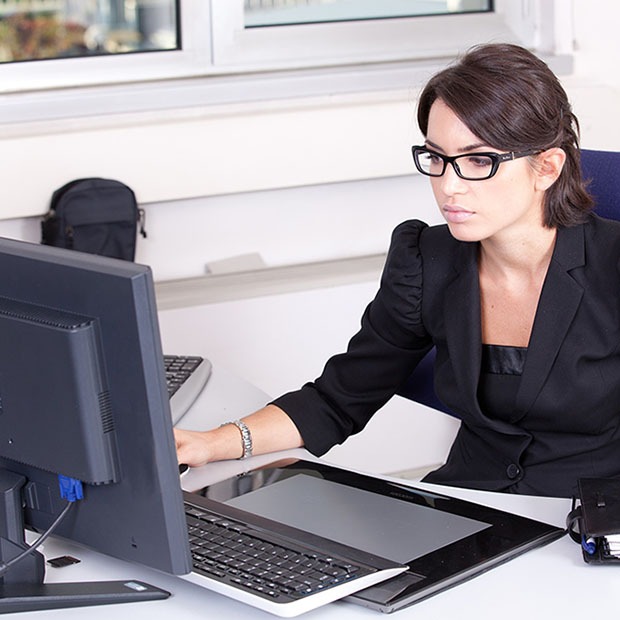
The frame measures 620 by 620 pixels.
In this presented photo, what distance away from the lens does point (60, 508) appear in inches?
50.2

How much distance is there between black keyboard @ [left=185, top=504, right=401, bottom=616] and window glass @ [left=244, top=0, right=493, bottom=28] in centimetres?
184

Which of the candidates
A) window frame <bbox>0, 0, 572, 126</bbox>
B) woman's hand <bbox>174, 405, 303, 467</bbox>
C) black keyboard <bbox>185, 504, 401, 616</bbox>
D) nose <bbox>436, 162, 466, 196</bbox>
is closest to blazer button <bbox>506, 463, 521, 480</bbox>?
woman's hand <bbox>174, 405, 303, 467</bbox>

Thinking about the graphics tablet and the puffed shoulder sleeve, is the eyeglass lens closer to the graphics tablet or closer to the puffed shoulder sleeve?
the puffed shoulder sleeve

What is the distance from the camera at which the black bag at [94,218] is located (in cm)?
257

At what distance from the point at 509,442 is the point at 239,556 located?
0.67 metres

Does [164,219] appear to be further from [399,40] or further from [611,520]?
[611,520]

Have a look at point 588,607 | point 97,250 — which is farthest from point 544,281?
point 97,250

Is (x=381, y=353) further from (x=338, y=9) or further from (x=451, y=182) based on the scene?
(x=338, y=9)

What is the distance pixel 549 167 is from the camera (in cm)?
177

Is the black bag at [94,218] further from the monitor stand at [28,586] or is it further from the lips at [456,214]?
the monitor stand at [28,586]

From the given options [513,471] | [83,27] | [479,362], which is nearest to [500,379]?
[479,362]

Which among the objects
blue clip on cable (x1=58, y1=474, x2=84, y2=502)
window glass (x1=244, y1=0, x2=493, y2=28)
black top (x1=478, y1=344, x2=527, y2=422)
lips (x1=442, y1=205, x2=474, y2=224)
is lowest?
black top (x1=478, y1=344, x2=527, y2=422)

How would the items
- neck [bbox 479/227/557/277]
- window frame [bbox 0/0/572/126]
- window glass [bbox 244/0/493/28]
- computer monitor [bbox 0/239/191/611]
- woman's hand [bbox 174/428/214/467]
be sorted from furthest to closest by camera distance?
window glass [bbox 244/0/493/28]
window frame [bbox 0/0/572/126]
neck [bbox 479/227/557/277]
woman's hand [bbox 174/428/214/467]
computer monitor [bbox 0/239/191/611]

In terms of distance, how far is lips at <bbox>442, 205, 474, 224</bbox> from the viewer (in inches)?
67.0
